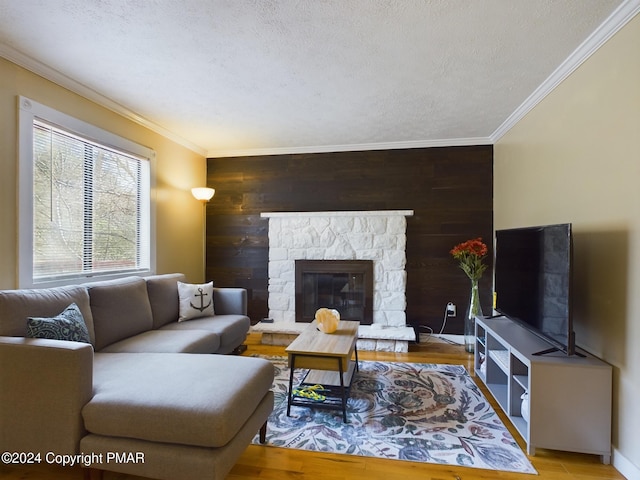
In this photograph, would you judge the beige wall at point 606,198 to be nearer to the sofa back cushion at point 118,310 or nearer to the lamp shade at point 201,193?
the sofa back cushion at point 118,310

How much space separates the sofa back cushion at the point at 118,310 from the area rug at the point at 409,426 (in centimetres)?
130

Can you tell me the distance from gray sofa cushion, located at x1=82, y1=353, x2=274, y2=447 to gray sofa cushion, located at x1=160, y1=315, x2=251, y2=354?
0.99 meters

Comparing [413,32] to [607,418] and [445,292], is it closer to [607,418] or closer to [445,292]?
[607,418]

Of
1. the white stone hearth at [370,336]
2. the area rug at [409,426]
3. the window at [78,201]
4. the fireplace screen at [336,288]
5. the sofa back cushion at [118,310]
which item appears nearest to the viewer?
the area rug at [409,426]

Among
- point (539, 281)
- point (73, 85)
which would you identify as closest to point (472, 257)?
point (539, 281)

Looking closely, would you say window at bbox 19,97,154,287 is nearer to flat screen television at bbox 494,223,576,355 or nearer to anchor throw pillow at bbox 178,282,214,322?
anchor throw pillow at bbox 178,282,214,322

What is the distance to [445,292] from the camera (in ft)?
13.4

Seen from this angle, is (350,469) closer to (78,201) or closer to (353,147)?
(78,201)

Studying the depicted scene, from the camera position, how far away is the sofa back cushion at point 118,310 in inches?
96.7

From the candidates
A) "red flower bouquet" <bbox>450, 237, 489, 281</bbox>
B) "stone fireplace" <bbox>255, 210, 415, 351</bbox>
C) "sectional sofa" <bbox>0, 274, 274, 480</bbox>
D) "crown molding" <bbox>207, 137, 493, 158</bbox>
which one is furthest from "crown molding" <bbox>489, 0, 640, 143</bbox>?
"sectional sofa" <bbox>0, 274, 274, 480</bbox>

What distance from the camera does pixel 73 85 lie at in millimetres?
2623

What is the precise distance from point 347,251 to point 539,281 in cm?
229

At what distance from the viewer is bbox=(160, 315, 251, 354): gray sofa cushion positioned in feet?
9.64

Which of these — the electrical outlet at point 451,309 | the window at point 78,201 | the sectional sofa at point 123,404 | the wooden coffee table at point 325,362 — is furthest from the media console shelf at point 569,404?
the window at point 78,201
